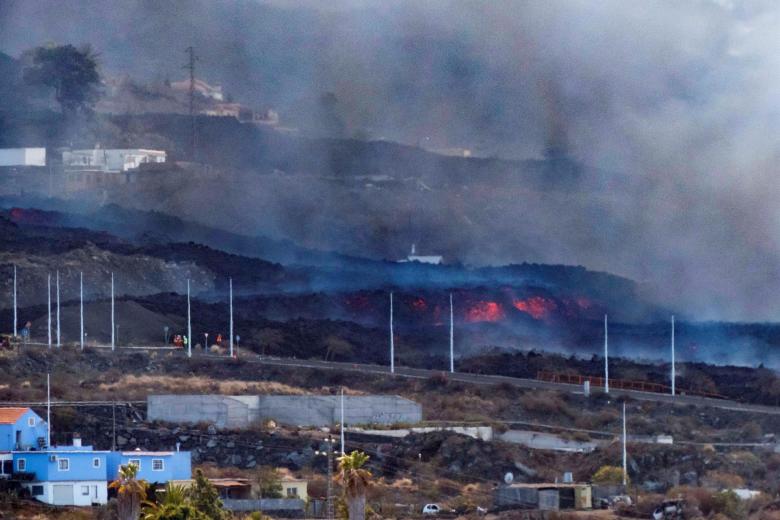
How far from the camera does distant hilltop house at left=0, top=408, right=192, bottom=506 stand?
282 ft

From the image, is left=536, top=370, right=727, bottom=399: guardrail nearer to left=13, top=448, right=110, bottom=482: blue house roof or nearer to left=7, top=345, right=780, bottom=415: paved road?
left=7, top=345, right=780, bottom=415: paved road

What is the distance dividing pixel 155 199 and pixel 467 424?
300 ft

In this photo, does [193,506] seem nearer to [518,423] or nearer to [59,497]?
[59,497]

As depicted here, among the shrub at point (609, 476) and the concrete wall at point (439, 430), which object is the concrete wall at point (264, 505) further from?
the concrete wall at point (439, 430)

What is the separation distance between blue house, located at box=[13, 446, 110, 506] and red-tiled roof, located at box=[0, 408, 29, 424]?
6162mm

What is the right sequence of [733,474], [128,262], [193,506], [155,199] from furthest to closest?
[155,199]
[128,262]
[733,474]
[193,506]

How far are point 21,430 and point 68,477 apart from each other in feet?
25.2

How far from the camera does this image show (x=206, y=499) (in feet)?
253

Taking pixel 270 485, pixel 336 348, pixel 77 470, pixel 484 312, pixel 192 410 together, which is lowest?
pixel 270 485

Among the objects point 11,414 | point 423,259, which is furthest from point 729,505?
point 423,259

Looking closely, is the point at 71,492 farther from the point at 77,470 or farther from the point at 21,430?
the point at 21,430

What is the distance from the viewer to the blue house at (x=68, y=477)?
8581 cm

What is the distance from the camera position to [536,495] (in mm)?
87062

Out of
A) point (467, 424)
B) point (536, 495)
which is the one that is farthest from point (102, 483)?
point (467, 424)
